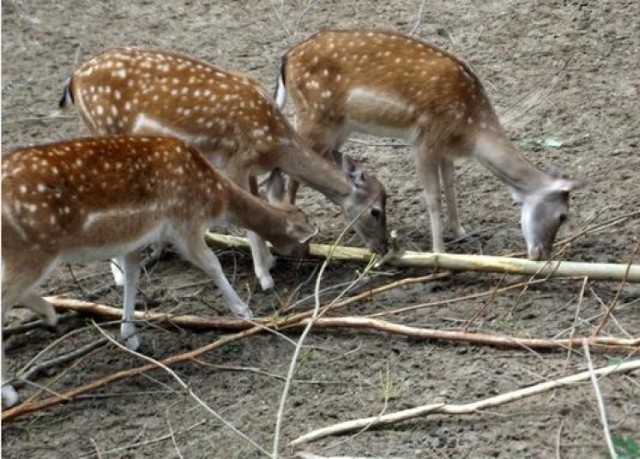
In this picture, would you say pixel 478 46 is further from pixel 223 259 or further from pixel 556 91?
pixel 223 259

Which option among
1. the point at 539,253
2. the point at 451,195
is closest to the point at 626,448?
the point at 539,253

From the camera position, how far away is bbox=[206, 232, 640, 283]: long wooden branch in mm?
6008

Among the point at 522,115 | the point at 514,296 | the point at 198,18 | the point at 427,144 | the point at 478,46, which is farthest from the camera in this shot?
the point at 198,18

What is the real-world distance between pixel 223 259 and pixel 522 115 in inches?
Result: 89.2

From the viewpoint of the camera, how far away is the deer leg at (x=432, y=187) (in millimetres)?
6629

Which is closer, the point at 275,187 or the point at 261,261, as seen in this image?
the point at 261,261

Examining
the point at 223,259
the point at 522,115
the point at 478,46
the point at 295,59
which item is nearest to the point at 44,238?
the point at 223,259

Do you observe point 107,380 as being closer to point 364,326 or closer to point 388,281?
point 364,326

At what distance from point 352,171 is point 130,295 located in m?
1.37

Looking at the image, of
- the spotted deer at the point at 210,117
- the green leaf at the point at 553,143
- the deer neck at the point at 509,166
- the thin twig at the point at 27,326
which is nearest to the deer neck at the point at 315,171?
the spotted deer at the point at 210,117

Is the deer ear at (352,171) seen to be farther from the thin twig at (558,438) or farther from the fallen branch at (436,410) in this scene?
the thin twig at (558,438)

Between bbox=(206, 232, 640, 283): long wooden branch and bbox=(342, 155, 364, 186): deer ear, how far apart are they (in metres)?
0.36

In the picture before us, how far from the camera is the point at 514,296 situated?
20.1ft

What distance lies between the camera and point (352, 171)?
21.6ft
